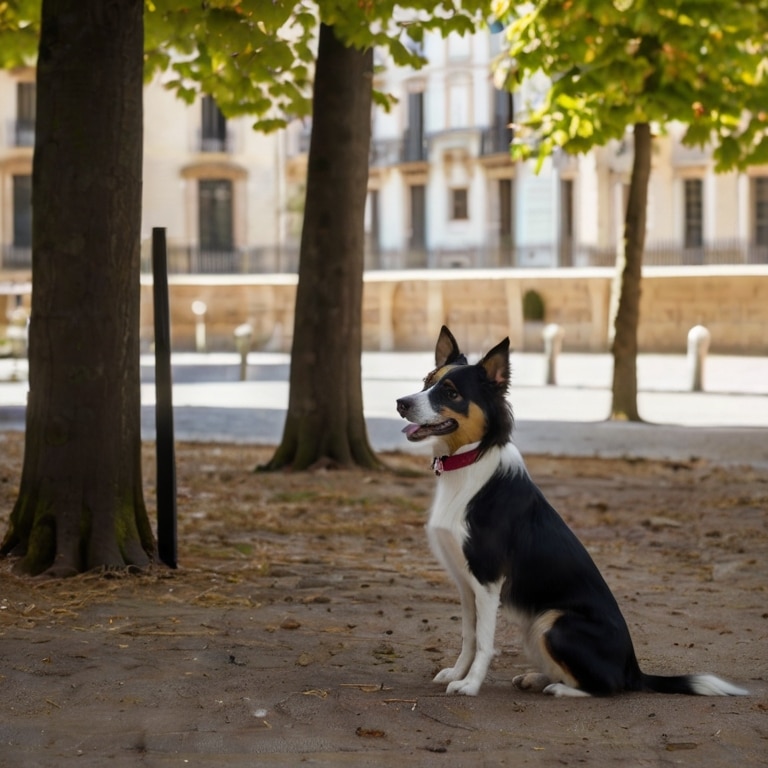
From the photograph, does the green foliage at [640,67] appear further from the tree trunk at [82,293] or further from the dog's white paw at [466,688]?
the dog's white paw at [466,688]

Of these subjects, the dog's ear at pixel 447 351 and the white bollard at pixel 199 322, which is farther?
the white bollard at pixel 199 322

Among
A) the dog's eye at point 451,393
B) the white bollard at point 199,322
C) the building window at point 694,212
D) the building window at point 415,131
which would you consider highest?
the building window at point 415,131

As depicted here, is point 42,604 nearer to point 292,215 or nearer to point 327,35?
point 327,35

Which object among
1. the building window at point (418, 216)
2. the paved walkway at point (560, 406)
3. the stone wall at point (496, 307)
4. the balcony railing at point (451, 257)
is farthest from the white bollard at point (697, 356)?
the building window at point (418, 216)

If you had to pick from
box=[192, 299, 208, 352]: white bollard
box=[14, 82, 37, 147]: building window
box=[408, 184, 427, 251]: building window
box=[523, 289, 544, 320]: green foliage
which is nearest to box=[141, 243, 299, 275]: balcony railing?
box=[192, 299, 208, 352]: white bollard

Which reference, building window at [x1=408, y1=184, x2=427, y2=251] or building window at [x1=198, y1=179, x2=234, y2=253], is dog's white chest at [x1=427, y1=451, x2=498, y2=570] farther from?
building window at [x1=198, y1=179, x2=234, y2=253]

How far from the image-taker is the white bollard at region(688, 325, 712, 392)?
29062mm

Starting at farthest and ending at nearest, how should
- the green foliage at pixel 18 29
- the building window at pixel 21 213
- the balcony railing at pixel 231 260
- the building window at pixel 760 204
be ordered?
the building window at pixel 21 213 < the balcony railing at pixel 231 260 < the building window at pixel 760 204 < the green foliage at pixel 18 29

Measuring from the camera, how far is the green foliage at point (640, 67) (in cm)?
1527

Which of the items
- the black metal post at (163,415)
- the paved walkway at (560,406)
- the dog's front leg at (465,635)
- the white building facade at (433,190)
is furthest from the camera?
the white building facade at (433,190)

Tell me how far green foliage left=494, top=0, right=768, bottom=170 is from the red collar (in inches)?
348

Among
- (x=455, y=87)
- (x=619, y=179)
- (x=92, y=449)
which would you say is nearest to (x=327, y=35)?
(x=92, y=449)

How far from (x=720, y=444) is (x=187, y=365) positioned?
80.9ft

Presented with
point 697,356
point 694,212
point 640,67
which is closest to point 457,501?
point 640,67
